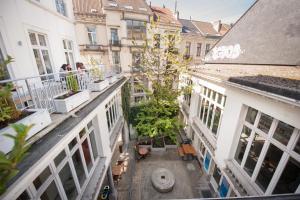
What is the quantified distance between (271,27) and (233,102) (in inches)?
177

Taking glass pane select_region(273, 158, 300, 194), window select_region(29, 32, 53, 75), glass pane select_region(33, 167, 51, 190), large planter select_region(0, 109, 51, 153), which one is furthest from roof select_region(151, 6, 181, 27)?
glass pane select_region(33, 167, 51, 190)

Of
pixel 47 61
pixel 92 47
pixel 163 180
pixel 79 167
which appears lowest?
pixel 163 180

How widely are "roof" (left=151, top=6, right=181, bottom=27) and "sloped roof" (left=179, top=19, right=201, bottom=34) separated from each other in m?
2.06

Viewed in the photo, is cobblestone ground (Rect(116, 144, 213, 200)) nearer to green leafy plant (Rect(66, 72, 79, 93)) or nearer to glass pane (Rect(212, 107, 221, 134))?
glass pane (Rect(212, 107, 221, 134))

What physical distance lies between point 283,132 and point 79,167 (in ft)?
22.3

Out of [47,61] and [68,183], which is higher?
[47,61]

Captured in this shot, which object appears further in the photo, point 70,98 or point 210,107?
point 210,107

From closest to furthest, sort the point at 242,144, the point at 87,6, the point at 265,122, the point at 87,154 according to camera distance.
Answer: the point at 265,122 < the point at 87,154 < the point at 242,144 < the point at 87,6

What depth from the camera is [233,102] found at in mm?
5512

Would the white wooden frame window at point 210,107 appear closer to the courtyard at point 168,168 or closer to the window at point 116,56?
the courtyard at point 168,168

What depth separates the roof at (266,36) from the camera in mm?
5289

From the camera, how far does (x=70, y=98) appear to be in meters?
3.79

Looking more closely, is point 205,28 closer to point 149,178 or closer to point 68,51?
point 68,51

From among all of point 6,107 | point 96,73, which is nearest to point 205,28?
point 96,73
